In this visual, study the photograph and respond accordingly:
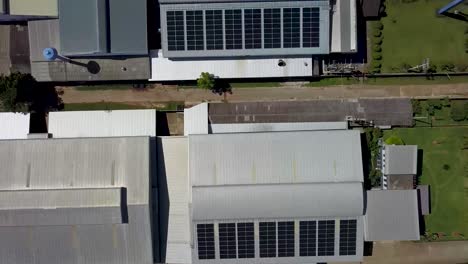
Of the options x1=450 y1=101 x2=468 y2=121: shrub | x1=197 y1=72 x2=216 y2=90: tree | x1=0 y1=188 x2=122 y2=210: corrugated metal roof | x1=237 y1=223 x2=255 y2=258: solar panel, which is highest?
x1=197 y1=72 x2=216 y2=90: tree

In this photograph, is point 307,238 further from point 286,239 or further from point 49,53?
point 49,53

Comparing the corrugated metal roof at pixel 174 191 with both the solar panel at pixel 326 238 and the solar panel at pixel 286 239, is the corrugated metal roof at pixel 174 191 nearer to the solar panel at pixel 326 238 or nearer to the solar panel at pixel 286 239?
the solar panel at pixel 286 239

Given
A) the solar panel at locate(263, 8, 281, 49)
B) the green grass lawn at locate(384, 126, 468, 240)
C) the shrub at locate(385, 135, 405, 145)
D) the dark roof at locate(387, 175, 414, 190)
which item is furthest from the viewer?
the green grass lawn at locate(384, 126, 468, 240)

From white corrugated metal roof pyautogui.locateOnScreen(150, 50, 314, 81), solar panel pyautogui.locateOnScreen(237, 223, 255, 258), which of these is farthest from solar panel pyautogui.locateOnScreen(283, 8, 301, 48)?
solar panel pyautogui.locateOnScreen(237, 223, 255, 258)

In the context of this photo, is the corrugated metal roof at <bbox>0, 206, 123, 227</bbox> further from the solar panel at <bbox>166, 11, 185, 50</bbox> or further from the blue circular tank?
the solar panel at <bbox>166, 11, 185, 50</bbox>

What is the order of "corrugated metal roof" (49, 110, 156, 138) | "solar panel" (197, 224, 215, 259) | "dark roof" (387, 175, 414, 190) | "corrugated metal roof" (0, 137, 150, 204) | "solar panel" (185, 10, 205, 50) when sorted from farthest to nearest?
"dark roof" (387, 175, 414, 190), "corrugated metal roof" (49, 110, 156, 138), "solar panel" (197, 224, 215, 259), "corrugated metal roof" (0, 137, 150, 204), "solar panel" (185, 10, 205, 50)

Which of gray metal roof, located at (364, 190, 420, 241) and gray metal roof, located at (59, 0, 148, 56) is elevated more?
gray metal roof, located at (59, 0, 148, 56)

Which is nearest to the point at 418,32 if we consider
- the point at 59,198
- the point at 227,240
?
the point at 227,240

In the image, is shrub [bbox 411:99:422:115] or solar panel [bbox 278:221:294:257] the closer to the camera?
solar panel [bbox 278:221:294:257]
